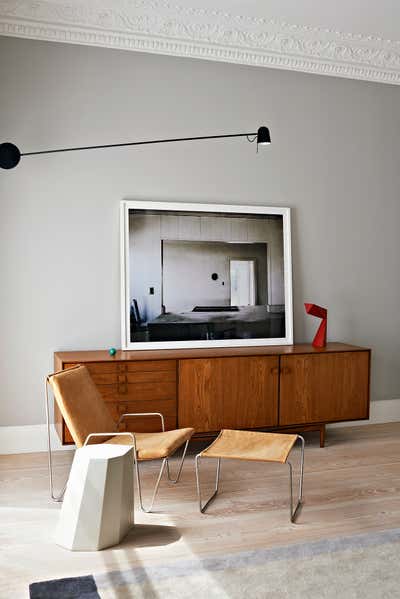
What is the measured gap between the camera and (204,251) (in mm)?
5059

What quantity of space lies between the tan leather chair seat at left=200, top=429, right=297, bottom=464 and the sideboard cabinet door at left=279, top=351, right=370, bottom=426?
3.02ft

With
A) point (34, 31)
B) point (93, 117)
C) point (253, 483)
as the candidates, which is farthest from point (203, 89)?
point (253, 483)

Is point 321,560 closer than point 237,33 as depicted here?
Yes

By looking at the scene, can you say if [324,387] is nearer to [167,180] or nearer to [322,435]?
[322,435]

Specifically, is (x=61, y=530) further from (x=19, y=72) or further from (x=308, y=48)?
(x=308, y=48)

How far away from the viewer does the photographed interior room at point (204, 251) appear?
4.14 m

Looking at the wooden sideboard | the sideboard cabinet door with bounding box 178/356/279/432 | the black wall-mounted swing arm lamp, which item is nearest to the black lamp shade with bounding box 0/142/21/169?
the black wall-mounted swing arm lamp

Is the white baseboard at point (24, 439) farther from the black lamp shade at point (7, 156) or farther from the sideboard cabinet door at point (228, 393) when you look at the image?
the black lamp shade at point (7, 156)

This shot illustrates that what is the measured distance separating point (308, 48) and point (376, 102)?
84cm

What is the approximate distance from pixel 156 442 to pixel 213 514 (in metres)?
0.52

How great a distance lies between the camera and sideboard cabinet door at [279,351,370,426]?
4762 millimetres

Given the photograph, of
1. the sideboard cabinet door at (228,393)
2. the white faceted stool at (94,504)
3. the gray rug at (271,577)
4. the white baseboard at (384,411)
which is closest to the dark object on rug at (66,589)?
the gray rug at (271,577)

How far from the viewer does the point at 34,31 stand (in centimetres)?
462

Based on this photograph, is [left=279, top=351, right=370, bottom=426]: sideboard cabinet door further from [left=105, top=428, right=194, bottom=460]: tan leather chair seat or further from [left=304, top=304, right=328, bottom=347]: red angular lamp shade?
[left=105, top=428, right=194, bottom=460]: tan leather chair seat
